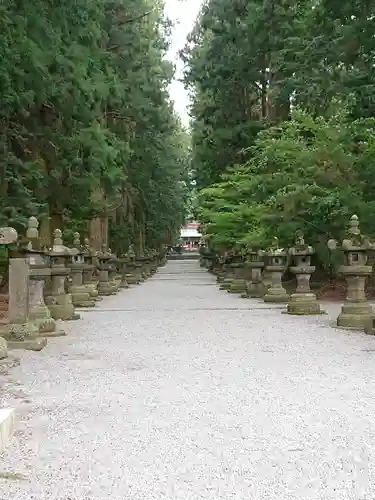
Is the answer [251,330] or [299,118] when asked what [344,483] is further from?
[299,118]

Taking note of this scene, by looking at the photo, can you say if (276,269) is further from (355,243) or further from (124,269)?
(124,269)

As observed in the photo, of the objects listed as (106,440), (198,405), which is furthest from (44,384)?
(106,440)

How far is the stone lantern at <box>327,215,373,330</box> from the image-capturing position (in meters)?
10.5

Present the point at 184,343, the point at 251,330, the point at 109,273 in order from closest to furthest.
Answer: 1. the point at 184,343
2. the point at 251,330
3. the point at 109,273

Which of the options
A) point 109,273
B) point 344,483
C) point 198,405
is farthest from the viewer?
point 109,273

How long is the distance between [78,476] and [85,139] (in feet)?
43.6

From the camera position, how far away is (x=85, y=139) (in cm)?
1616

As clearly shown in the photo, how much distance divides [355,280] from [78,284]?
8.71 m

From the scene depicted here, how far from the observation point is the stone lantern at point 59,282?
11.5m

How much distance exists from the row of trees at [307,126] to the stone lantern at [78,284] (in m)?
4.56

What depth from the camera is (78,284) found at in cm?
1759

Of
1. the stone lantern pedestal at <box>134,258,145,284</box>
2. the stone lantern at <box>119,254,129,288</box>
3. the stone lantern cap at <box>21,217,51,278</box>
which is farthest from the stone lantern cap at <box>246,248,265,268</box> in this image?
the stone lantern pedestal at <box>134,258,145,284</box>

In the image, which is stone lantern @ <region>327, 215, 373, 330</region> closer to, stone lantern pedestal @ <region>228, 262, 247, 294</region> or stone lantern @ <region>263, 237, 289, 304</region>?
stone lantern @ <region>263, 237, 289, 304</region>

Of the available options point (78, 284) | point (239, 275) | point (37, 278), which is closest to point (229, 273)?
point (239, 275)
